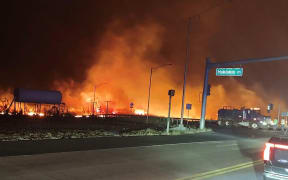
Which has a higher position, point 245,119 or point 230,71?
point 230,71

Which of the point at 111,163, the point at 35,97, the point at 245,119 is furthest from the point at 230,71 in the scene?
the point at 35,97

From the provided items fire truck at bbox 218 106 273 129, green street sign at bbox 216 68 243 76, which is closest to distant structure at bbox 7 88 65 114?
green street sign at bbox 216 68 243 76

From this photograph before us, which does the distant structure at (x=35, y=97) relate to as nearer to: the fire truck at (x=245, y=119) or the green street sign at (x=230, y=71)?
the green street sign at (x=230, y=71)

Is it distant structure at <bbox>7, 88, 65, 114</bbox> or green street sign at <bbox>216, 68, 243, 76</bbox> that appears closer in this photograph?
green street sign at <bbox>216, 68, 243, 76</bbox>

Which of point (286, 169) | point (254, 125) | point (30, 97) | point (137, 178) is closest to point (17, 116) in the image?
point (30, 97)

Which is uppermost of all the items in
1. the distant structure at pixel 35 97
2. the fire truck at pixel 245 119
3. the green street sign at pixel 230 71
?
the green street sign at pixel 230 71

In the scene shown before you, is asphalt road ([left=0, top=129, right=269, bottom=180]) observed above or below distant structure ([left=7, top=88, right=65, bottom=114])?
below

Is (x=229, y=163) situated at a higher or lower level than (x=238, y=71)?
lower

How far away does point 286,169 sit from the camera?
783 cm

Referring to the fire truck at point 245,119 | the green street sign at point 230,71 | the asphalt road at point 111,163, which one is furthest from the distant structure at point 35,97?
the asphalt road at point 111,163

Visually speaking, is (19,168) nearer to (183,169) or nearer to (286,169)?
(183,169)

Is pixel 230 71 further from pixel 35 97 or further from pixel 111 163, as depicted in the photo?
pixel 35 97

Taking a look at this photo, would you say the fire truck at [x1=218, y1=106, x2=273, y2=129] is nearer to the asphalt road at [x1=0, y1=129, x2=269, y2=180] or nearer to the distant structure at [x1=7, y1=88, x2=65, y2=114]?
the distant structure at [x1=7, y1=88, x2=65, y2=114]

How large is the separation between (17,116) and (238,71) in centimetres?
2187
